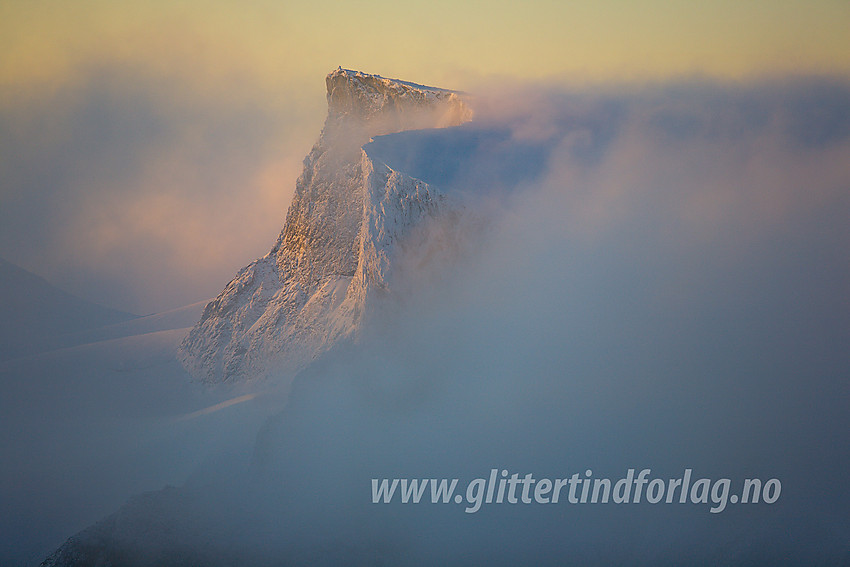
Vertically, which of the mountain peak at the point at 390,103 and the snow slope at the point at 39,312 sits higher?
the mountain peak at the point at 390,103

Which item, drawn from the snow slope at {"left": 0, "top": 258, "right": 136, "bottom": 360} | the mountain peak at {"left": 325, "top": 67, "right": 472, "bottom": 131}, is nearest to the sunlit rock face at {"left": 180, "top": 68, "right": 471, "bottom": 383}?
the mountain peak at {"left": 325, "top": 67, "right": 472, "bottom": 131}

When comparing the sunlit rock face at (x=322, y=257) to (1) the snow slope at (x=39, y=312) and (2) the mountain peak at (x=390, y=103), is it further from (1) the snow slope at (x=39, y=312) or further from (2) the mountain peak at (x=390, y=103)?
(1) the snow slope at (x=39, y=312)

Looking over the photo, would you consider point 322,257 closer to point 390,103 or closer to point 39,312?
point 390,103

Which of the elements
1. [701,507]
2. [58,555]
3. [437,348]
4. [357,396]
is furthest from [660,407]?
[58,555]

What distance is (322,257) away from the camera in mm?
32094

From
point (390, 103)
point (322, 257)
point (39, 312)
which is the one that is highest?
point (390, 103)

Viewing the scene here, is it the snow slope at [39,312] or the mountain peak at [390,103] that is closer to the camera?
the mountain peak at [390,103]

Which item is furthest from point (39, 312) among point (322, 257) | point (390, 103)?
point (390, 103)

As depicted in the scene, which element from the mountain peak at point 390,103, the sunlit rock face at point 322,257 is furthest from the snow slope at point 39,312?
the mountain peak at point 390,103

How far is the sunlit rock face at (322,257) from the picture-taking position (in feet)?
99.7

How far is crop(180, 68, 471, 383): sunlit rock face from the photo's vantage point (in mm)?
30375

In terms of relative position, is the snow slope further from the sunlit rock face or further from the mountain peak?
the mountain peak

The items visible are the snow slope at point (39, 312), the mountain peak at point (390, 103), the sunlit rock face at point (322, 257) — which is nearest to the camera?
the sunlit rock face at point (322, 257)

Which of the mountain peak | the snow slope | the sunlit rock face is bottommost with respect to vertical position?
the snow slope
